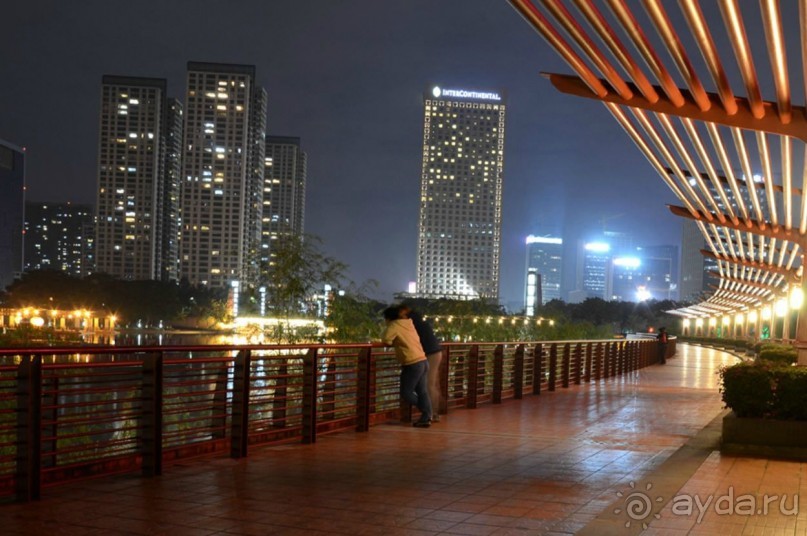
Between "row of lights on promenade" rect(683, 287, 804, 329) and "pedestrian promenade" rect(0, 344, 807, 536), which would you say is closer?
"pedestrian promenade" rect(0, 344, 807, 536)

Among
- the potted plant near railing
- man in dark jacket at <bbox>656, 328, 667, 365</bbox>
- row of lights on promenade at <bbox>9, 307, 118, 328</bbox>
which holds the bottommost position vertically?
row of lights on promenade at <bbox>9, 307, 118, 328</bbox>

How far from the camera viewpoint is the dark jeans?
11.1 metres

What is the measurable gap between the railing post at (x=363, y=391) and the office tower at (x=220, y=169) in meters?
165

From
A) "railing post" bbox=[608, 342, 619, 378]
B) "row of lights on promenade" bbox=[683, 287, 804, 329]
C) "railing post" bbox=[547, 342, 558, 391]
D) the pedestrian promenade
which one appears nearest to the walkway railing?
the pedestrian promenade

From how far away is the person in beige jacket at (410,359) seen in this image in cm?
1100

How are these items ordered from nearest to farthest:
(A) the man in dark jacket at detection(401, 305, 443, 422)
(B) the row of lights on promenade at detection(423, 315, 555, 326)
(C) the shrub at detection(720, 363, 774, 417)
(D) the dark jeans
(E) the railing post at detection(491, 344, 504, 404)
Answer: (C) the shrub at detection(720, 363, 774, 417) < (D) the dark jeans < (A) the man in dark jacket at detection(401, 305, 443, 422) < (E) the railing post at detection(491, 344, 504, 404) < (B) the row of lights on promenade at detection(423, 315, 555, 326)

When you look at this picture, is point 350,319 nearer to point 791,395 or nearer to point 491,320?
point 791,395

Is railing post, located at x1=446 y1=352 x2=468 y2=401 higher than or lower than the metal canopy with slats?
lower

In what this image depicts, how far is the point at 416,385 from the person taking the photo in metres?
11.2

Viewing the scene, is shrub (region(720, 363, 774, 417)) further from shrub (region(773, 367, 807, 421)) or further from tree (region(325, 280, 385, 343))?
tree (region(325, 280, 385, 343))

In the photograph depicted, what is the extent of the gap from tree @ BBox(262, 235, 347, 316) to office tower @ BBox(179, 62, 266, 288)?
15446 centimetres

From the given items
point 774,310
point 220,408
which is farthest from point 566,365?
point 774,310

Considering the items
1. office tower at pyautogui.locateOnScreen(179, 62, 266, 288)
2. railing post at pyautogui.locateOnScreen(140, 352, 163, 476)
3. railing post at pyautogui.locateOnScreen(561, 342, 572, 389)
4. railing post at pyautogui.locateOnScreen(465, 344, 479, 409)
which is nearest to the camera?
railing post at pyautogui.locateOnScreen(140, 352, 163, 476)

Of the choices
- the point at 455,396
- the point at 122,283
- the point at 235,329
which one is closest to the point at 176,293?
the point at 122,283
